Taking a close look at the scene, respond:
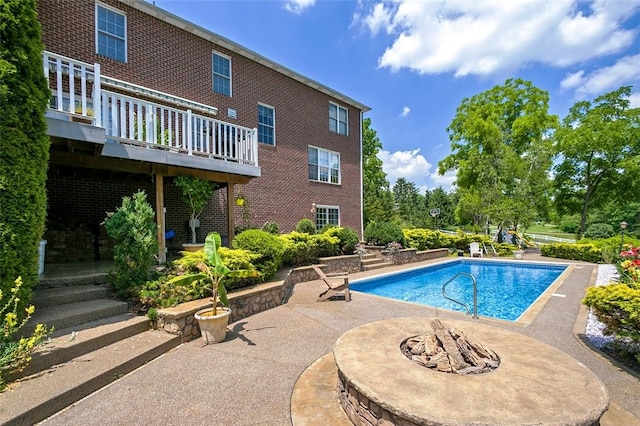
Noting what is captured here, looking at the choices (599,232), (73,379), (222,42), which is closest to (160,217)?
(73,379)

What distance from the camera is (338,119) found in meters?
17.2

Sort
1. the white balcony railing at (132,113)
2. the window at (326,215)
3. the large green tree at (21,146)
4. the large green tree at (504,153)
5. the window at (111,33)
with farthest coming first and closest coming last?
the large green tree at (504,153) → the window at (326,215) → the window at (111,33) → the white balcony railing at (132,113) → the large green tree at (21,146)

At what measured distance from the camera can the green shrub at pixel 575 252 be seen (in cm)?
1482

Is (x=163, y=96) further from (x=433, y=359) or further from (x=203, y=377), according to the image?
(x=433, y=359)

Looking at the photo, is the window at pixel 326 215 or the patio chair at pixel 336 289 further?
the window at pixel 326 215

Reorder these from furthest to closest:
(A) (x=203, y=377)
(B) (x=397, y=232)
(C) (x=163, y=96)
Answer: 1. (B) (x=397, y=232)
2. (C) (x=163, y=96)
3. (A) (x=203, y=377)

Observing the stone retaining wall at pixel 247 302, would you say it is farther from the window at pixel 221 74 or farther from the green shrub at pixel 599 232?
the green shrub at pixel 599 232

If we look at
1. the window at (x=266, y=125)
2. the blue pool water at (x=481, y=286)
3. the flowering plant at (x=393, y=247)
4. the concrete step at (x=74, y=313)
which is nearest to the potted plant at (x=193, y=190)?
the concrete step at (x=74, y=313)

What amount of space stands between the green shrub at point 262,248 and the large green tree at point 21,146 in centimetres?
396

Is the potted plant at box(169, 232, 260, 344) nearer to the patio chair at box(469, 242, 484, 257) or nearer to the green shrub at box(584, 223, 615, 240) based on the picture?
the patio chair at box(469, 242, 484, 257)

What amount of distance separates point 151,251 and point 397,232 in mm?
11919

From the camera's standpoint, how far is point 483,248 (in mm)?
18672

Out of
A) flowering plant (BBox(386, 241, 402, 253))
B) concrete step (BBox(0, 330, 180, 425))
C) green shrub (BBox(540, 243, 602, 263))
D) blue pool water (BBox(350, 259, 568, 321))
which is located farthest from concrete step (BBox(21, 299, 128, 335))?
green shrub (BBox(540, 243, 602, 263))

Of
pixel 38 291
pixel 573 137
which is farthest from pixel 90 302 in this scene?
pixel 573 137
